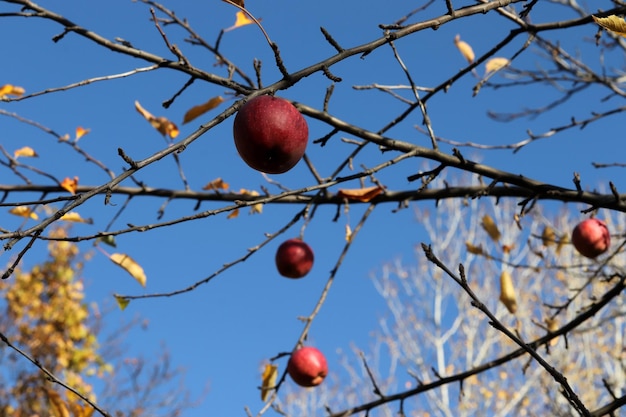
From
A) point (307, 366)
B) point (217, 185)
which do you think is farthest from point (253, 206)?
point (307, 366)

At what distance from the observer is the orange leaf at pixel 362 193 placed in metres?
2.14

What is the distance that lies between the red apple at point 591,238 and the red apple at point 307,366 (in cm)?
118

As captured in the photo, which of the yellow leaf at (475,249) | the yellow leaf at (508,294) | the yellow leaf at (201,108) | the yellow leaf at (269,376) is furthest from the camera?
the yellow leaf at (475,249)

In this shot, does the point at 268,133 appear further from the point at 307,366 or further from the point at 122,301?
the point at 307,366

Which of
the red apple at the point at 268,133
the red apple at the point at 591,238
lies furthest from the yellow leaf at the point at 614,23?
the red apple at the point at 591,238

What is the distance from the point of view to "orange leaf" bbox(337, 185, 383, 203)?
2.14 meters

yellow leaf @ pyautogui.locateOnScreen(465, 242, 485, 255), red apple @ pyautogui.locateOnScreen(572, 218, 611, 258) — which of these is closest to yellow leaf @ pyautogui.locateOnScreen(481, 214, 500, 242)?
yellow leaf @ pyautogui.locateOnScreen(465, 242, 485, 255)

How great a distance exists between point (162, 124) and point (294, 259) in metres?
0.78

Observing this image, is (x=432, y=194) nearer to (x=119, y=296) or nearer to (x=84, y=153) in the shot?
(x=119, y=296)

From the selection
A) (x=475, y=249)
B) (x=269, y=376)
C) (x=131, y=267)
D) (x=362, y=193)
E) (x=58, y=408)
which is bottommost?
(x=58, y=408)

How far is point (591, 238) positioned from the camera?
8.60 feet

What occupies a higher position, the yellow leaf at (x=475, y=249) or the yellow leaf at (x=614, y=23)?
the yellow leaf at (x=475, y=249)

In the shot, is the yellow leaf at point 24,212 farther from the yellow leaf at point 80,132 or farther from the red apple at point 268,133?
the red apple at point 268,133

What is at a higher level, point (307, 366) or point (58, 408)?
point (307, 366)
